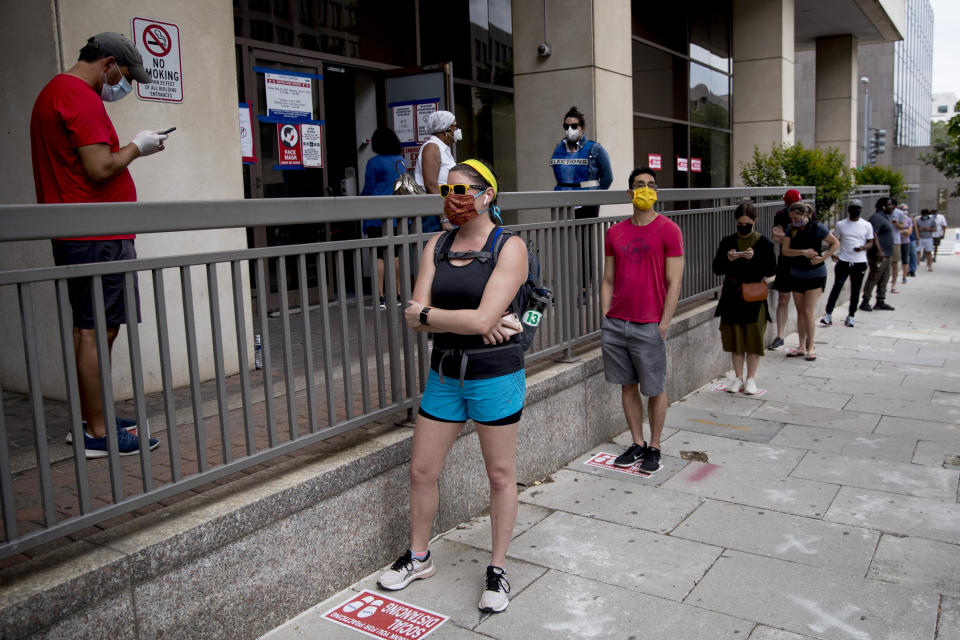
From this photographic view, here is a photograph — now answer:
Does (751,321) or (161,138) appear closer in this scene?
(161,138)

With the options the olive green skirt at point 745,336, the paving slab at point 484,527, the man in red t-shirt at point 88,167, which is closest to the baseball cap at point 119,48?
the man in red t-shirt at point 88,167

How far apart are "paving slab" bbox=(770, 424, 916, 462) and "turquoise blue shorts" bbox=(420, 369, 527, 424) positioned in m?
3.57

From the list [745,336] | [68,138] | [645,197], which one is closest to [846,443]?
[745,336]

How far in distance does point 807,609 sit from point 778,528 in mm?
1038

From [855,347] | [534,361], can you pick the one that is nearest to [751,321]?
[534,361]

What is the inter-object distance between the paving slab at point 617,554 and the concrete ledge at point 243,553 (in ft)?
1.73

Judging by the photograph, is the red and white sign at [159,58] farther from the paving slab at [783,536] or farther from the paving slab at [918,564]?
the paving slab at [918,564]

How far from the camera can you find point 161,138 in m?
3.83

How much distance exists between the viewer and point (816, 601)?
390cm

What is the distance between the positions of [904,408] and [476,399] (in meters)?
5.70

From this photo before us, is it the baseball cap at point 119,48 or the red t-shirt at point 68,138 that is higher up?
the baseball cap at point 119,48

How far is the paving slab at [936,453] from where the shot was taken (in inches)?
240

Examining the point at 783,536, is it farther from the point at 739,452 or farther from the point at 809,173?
the point at 809,173

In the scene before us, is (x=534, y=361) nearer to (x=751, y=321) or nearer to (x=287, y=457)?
(x=287, y=457)
